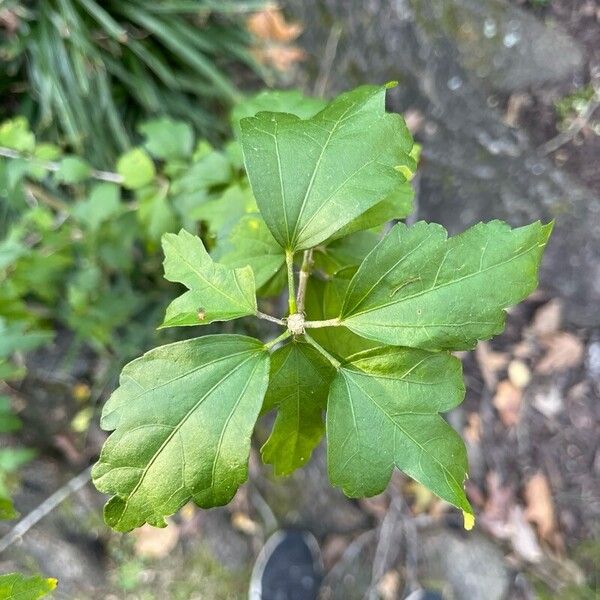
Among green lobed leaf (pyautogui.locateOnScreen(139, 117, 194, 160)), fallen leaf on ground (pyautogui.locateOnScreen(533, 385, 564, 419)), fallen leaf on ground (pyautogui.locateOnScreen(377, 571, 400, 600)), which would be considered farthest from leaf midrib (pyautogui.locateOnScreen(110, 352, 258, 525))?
fallen leaf on ground (pyautogui.locateOnScreen(377, 571, 400, 600))

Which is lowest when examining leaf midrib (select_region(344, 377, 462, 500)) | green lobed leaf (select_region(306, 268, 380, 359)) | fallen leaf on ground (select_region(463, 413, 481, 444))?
fallen leaf on ground (select_region(463, 413, 481, 444))

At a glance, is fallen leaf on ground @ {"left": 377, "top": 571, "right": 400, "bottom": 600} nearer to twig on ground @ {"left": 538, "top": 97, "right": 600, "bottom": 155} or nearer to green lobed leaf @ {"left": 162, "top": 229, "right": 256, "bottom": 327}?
twig on ground @ {"left": 538, "top": 97, "right": 600, "bottom": 155}

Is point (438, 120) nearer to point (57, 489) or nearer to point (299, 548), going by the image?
point (299, 548)

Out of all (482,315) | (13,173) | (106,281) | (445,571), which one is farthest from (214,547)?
(482,315)

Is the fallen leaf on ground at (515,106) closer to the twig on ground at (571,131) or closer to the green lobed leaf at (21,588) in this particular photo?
the twig on ground at (571,131)

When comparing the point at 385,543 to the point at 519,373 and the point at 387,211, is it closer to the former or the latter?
the point at 519,373

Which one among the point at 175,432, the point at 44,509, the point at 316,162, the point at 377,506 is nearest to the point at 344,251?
the point at 316,162

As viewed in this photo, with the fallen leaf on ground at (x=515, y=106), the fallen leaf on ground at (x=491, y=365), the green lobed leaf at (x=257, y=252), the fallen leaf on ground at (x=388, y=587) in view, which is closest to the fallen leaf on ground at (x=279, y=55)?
the fallen leaf on ground at (x=515, y=106)
